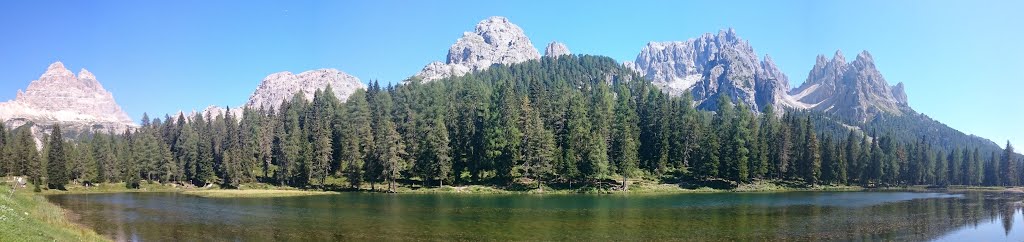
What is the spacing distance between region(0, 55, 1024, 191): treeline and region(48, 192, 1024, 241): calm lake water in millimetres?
36653

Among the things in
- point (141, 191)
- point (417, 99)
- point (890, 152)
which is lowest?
point (141, 191)

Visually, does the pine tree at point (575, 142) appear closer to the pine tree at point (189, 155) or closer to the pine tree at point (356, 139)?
the pine tree at point (356, 139)

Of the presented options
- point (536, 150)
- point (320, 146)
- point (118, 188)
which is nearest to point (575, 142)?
point (536, 150)

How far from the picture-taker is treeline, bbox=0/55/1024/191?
377ft

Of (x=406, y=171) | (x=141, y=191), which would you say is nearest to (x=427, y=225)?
(x=406, y=171)

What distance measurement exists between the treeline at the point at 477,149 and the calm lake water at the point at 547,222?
120 ft

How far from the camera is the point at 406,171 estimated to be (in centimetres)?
12338

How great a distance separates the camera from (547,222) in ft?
182

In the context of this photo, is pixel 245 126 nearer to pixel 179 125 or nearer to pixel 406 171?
pixel 179 125

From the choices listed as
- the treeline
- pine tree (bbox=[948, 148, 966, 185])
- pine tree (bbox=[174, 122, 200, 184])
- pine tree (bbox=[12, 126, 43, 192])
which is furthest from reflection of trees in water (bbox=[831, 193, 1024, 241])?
pine tree (bbox=[12, 126, 43, 192])

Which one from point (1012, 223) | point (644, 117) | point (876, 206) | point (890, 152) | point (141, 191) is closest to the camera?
point (1012, 223)

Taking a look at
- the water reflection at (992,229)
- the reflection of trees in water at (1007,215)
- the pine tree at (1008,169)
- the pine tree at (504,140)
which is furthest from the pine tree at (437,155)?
the pine tree at (1008,169)

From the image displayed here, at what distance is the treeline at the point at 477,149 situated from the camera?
11481 centimetres

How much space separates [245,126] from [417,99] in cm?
4449
